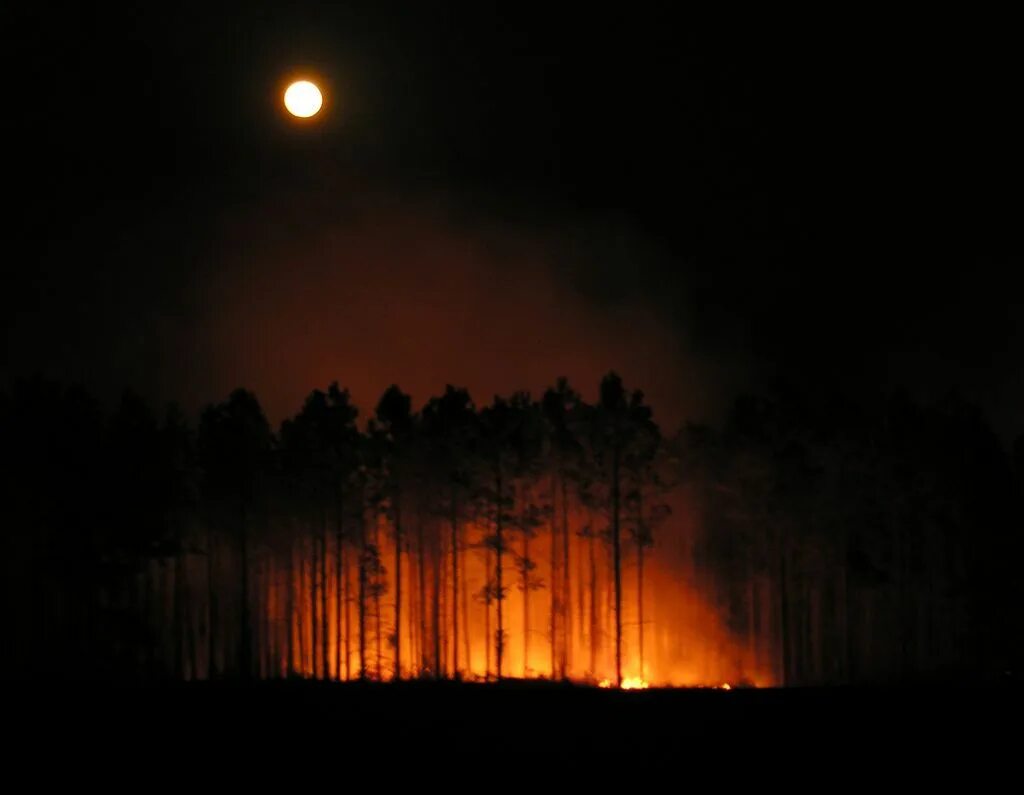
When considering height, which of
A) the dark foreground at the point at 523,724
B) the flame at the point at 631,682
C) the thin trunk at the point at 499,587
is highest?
the thin trunk at the point at 499,587

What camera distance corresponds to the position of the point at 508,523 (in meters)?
47.1

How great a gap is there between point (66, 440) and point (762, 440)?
28.0 metres

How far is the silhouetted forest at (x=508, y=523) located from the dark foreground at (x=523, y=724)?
48.0 ft

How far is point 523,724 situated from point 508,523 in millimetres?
22930

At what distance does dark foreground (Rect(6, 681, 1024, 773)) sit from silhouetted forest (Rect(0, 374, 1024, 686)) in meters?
14.6

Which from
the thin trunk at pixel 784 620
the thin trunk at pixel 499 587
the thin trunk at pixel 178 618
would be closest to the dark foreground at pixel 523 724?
the thin trunk at pixel 499 587

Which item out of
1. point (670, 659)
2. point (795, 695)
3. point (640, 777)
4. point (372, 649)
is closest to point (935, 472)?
point (670, 659)

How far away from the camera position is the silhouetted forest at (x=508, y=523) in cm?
4384

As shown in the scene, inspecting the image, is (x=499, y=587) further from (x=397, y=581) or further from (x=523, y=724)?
(x=523, y=724)

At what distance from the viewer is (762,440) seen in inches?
1859

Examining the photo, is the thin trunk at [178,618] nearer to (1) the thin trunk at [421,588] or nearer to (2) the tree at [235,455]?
(2) the tree at [235,455]

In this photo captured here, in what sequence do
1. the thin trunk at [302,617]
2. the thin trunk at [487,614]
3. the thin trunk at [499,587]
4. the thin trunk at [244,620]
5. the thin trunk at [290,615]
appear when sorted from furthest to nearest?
the thin trunk at [302,617] < the thin trunk at [290,615] < the thin trunk at [487,614] < the thin trunk at [244,620] < the thin trunk at [499,587]

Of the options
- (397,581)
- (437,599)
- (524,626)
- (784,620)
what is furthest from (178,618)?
(784,620)

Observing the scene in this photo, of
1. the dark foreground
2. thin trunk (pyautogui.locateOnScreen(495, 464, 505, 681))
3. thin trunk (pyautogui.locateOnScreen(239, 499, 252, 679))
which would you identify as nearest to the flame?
thin trunk (pyautogui.locateOnScreen(495, 464, 505, 681))
